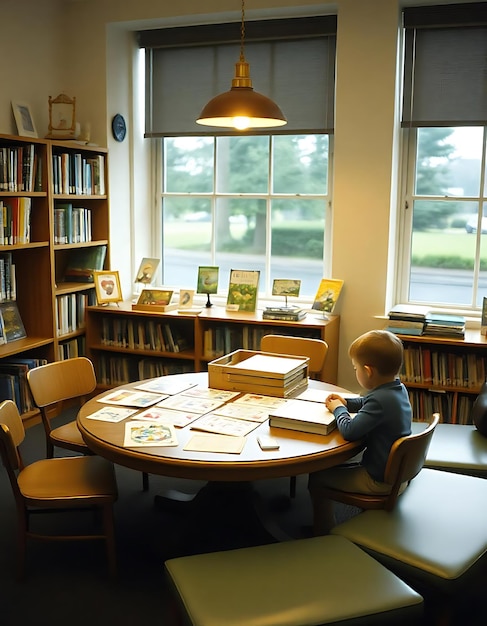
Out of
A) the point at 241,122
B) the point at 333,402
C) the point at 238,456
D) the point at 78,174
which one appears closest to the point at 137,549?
the point at 238,456

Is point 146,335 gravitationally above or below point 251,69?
below

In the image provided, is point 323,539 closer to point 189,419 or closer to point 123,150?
point 189,419

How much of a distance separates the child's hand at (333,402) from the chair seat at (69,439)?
3.84ft

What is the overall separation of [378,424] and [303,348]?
1.29 meters

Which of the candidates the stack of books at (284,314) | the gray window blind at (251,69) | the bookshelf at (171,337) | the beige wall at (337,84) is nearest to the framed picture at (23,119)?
the beige wall at (337,84)

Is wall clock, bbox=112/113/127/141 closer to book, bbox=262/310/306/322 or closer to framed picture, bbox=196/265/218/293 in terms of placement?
framed picture, bbox=196/265/218/293

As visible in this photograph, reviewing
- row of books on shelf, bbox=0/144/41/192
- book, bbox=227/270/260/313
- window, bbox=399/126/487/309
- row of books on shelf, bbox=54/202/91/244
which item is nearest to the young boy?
book, bbox=227/270/260/313

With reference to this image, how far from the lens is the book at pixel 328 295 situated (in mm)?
4527

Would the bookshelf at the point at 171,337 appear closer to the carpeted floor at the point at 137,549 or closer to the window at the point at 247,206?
the window at the point at 247,206

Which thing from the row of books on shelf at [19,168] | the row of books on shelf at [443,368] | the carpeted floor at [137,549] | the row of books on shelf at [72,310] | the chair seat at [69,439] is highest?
the row of books on shelf at [19,168]

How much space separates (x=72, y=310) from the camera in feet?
15.9

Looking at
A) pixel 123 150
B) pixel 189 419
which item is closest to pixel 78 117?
pixel 123 150

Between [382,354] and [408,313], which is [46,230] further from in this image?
Answer: [382,354]

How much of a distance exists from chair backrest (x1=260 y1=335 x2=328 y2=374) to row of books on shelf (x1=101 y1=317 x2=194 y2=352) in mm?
1184
